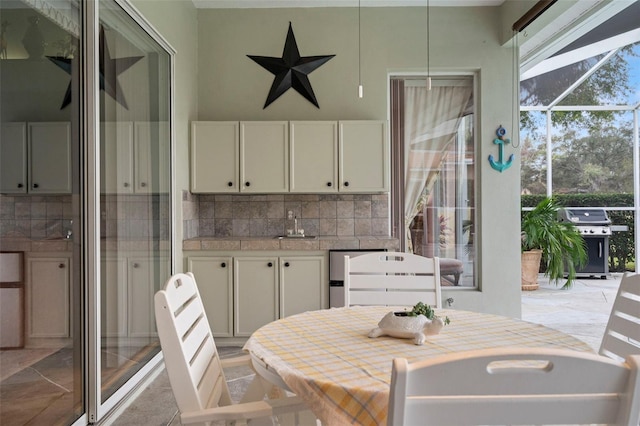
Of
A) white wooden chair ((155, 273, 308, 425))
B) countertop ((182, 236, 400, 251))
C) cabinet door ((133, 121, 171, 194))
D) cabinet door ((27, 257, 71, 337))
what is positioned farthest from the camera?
countertop ((182, 236, 400, 251))

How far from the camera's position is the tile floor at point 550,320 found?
2.84 meters

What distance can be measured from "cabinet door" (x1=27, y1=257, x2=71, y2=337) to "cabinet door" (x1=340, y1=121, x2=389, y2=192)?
261 centimetres

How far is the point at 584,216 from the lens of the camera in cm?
812

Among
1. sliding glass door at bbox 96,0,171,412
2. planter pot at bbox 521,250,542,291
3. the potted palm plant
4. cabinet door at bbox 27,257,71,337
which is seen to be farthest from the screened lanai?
cabinet door at bbox 27,257,71,337

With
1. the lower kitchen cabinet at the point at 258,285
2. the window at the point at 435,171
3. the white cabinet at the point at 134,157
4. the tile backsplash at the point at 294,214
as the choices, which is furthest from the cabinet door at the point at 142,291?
the window at the point at 435,171

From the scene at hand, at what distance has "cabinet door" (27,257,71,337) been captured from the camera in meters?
2.08

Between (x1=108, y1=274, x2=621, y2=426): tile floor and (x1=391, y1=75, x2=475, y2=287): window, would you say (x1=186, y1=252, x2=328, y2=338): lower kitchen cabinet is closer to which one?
(x1=108, y1=274, x2=621, y2=426): tile floor

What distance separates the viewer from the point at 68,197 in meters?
2.42

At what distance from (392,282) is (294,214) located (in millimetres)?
2429

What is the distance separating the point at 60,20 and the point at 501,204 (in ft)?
12.8

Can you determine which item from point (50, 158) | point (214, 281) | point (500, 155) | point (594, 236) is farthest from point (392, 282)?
point (594, 236)

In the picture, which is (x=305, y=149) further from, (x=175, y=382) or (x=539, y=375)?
(x=539, y=375)

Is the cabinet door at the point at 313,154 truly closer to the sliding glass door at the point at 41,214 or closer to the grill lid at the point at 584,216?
the sliding glass door at the point at 41,214

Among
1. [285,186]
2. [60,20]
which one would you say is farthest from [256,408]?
[285,186]
